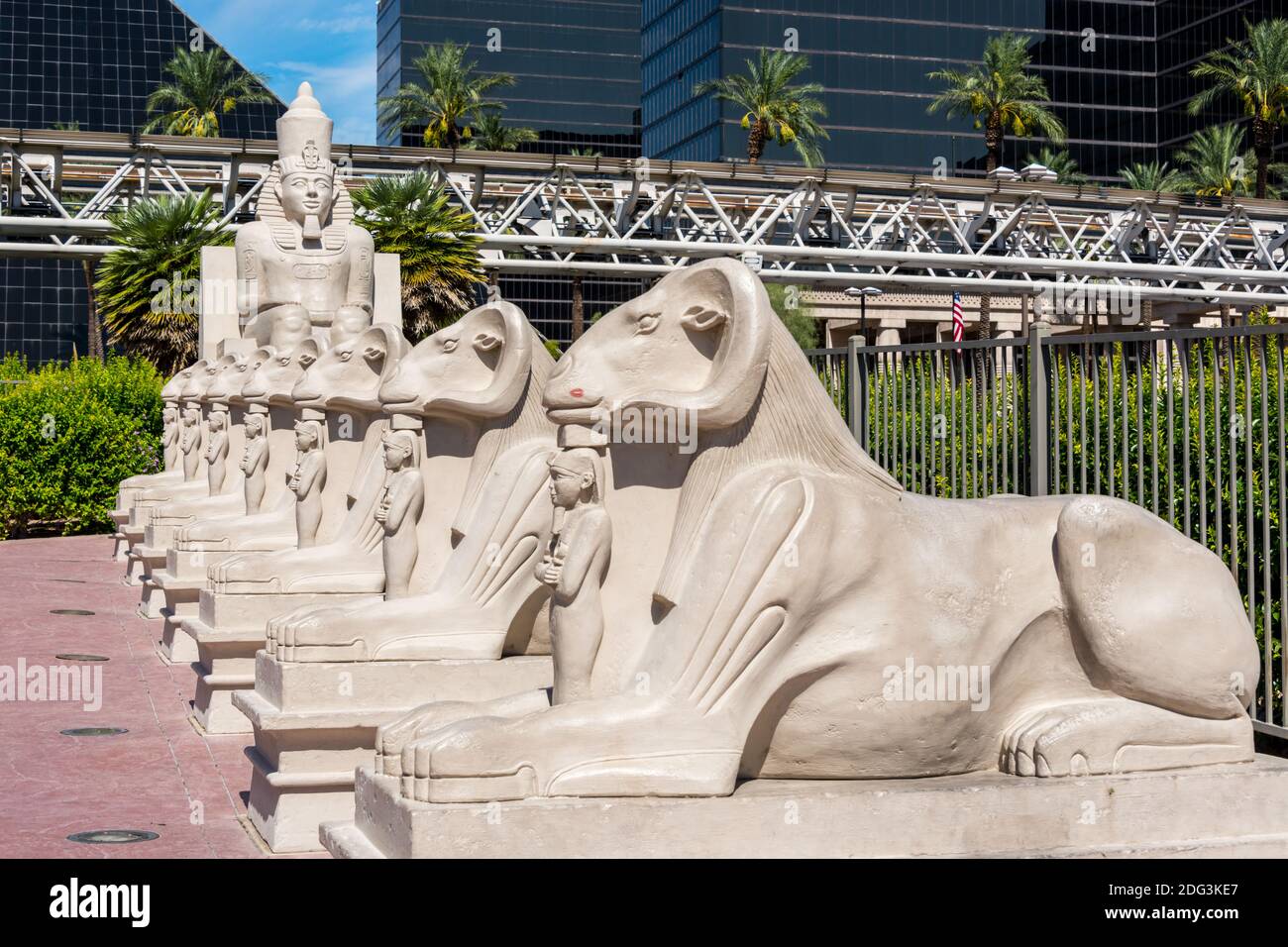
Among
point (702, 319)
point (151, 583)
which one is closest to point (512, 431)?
point (702, 319)

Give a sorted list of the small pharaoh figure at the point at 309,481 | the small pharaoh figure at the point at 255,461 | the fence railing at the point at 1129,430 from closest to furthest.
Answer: the fence railing at the point at 1129,430 < the small pharaoh figure at the point at 309,481 < the small pharaoh figure at the point at 255,461

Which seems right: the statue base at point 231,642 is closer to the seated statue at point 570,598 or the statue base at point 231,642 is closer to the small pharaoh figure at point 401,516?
the small pharaoh figure at point 401,516

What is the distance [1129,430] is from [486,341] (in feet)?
11.1

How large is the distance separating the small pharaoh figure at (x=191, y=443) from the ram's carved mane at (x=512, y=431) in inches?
333

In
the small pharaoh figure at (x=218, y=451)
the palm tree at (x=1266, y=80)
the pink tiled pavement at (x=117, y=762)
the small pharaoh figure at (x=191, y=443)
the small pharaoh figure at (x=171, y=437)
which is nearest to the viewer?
the pink tiled pavement at (x=117, y=762)

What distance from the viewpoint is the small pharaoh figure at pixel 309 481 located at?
8.09 m

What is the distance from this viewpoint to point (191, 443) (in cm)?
1417

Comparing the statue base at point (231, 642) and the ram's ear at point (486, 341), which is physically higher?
the ram's ear at point (486, 341)

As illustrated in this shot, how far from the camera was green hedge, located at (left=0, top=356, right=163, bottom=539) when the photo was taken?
1880 centimetres

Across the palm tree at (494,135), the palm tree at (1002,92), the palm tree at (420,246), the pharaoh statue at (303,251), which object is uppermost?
the palm tree at (1002,92)

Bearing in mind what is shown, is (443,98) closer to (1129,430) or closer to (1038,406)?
(1038,406)

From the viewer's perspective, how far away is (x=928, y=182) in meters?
29.6

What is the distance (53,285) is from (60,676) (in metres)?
52.5

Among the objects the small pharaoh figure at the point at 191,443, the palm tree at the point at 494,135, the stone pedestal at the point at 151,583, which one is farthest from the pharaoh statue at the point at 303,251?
the palm tree at the point at 494,135
